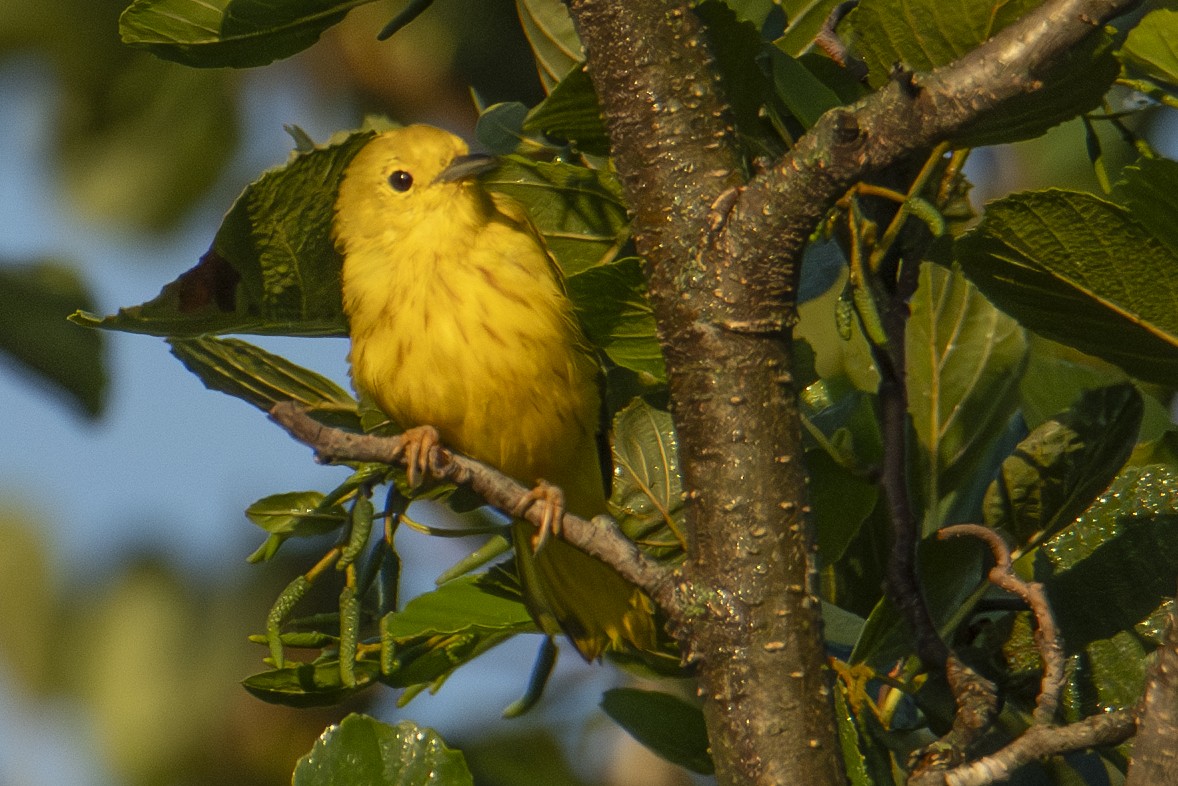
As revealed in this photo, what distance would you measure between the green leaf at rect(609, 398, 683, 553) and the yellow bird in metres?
0.38

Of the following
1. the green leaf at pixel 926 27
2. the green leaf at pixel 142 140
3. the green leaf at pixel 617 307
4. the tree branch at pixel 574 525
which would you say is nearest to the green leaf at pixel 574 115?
the green leaf at pixel 617 307

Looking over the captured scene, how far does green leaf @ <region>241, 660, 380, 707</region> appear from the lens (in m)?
1.33

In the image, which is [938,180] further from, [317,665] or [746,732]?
[317,665]

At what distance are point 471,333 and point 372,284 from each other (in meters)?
0.19

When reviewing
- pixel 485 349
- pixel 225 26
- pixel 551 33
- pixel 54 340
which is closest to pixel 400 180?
pixel 485 349

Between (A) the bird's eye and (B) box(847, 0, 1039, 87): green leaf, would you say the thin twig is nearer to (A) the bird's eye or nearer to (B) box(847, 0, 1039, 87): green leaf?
(B) box(847, 0, 1039, 87): green leaf

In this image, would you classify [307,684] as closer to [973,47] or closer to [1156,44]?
[973,47]

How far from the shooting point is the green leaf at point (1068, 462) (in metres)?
1.36

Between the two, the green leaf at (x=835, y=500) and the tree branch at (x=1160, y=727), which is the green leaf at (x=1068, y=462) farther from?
the tree branch at (x=1160, y=727)

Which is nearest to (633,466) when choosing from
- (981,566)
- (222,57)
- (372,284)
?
(981,566)

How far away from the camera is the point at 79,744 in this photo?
2.31 metres

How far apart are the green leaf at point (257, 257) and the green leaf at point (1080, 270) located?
585 mm

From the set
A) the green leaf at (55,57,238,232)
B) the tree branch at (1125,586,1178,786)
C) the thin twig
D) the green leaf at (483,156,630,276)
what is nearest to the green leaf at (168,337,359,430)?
the green leaf at (483,156,630,276)

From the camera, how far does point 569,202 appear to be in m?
1.44
